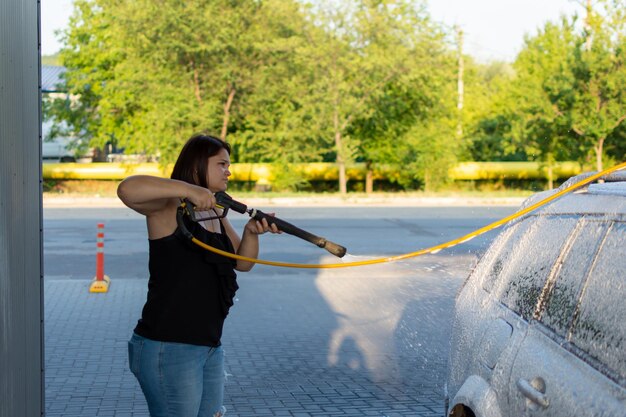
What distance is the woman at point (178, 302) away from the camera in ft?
12.7

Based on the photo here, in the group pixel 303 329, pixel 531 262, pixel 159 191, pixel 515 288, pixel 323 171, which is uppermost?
pixel 159 191

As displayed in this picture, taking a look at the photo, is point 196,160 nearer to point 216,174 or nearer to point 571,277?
point 216,174

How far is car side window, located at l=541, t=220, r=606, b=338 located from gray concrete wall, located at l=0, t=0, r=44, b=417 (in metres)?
2.00

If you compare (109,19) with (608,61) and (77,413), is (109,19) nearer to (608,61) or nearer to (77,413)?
(608,61)

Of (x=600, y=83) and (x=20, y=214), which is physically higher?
(x=600, y=83)

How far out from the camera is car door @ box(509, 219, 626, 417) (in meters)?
2.64

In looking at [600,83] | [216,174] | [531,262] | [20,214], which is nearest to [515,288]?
[531,262]

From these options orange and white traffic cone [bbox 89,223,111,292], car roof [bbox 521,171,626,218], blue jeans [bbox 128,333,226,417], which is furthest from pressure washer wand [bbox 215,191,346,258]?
orange and white traffic cone [bbox 89,223,111,292]

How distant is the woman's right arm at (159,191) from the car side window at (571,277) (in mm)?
1295

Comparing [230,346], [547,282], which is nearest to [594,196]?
[547,282]

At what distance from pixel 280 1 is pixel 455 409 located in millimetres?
33678

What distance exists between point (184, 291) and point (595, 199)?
1610mm

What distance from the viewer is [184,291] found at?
3918 mm

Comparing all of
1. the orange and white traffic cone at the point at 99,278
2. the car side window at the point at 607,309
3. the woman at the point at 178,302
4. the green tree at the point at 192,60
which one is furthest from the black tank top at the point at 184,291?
the green tree at the point at 192,60
